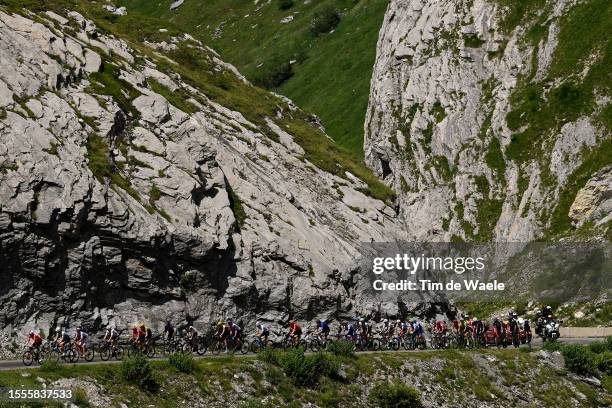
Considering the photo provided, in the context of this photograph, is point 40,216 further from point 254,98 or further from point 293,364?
point 254,98

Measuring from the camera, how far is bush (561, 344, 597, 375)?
50.4 m

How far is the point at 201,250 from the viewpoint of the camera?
169ft

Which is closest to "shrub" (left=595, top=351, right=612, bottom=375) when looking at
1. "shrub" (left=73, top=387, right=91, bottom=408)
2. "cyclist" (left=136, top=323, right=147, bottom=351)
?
"cyclist" (left=136, top=323, right=147, bottom=351)

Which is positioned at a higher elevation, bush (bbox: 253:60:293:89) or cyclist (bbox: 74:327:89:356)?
bush (bbox: 253:60:293:89)

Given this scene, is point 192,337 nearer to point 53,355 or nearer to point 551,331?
point 53,355

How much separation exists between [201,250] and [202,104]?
27316 millimetres

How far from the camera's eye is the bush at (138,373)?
35.7 meters

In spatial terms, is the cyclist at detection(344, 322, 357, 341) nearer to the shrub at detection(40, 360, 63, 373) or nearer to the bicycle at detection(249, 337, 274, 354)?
the bicycle at detection(249, 337, 274, 354)

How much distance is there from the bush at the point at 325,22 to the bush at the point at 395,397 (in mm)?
121761

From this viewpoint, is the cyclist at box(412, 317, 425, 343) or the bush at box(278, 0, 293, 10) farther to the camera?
the bush at box(278, 0, 293, 10)

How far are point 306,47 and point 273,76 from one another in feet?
38.3

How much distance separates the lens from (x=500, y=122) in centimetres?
8288

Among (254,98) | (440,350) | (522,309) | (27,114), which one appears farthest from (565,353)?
(254,98)

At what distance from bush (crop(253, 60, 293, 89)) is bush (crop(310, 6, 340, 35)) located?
1223cm
